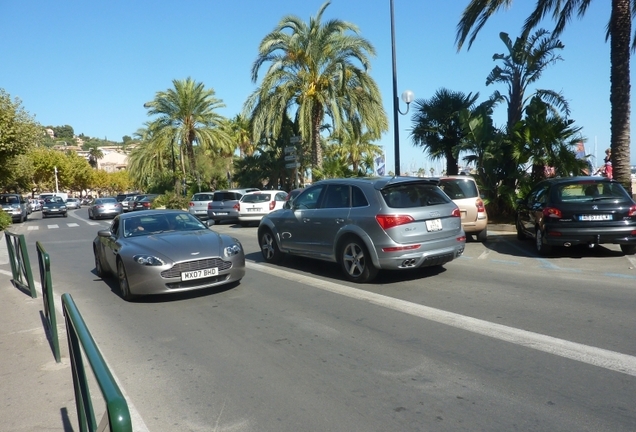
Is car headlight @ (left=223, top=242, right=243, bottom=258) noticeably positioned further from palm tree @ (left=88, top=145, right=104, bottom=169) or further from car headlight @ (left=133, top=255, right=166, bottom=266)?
palm tree @ (left=88, top=145, right=104, bottom=169)

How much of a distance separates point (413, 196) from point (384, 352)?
389 cm

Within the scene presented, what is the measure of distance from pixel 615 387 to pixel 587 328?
5.70 feet

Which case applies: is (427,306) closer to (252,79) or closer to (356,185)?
(356,185)

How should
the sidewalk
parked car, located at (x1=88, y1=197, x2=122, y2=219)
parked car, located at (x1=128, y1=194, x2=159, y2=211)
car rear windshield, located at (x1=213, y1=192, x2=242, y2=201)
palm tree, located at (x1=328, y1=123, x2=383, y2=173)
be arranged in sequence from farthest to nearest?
palm tree, located at (x1=328, y1=123, x2=383, y2=173) < parked car, located at (x1=128, y1=194, x2=159, y2=211) < parked car, located at (x1=88, y1=197, x2=122, y2=219) < car rear windshield, located at (x1=213, y1=192, x2=242, y2=201) < the sidewalk

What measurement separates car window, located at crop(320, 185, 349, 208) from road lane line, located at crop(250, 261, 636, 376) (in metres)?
1.52

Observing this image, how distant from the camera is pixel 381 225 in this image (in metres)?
8.49

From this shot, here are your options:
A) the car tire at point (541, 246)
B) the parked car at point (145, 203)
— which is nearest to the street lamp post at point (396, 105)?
the car tire at point (541, 246)

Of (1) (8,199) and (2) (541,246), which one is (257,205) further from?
(1) (8,199)

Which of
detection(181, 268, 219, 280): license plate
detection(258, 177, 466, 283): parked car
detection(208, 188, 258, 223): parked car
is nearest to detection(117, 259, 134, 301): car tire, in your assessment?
detection(181, 268, 219, 280): license plate

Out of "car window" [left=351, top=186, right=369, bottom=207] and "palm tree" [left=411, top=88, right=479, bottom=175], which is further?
"palm tree" [left=411, top=88, right=479, bottom=175]

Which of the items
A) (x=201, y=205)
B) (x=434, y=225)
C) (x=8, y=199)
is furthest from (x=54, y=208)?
(x=434, y=225)

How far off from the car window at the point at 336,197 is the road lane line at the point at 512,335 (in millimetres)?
1518

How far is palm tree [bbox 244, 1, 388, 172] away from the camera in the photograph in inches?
1068

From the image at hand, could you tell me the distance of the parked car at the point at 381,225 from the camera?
848cm
